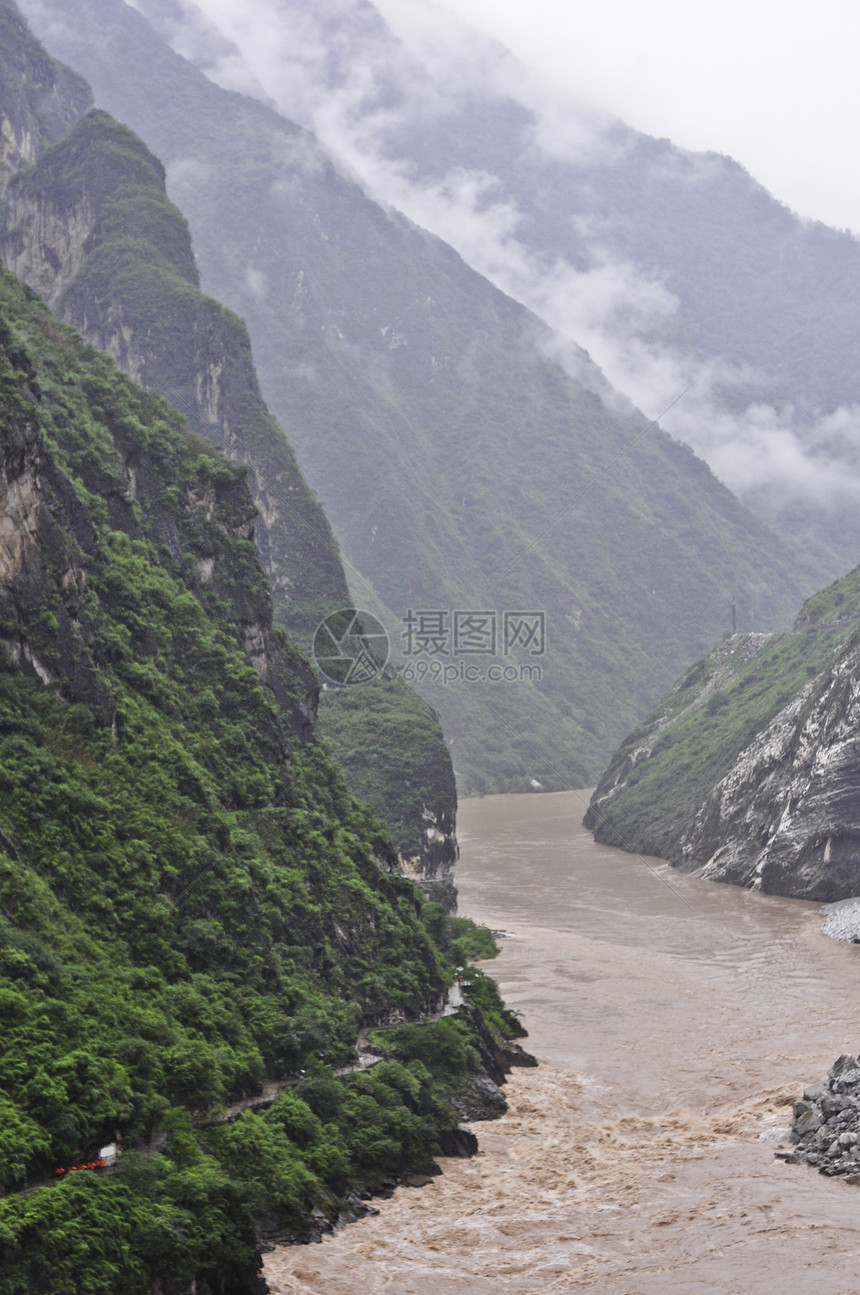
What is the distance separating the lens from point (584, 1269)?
33.5m

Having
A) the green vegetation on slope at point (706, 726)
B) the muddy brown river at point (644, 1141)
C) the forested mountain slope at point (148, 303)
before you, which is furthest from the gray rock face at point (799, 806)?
the forested mountain slope at point (148, 303)

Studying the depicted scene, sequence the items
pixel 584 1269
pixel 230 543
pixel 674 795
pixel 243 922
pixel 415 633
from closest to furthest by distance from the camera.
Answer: pixel 584 1269
pixel 243 922
pixel 230 543
pixel 674 795
pixel 415 633

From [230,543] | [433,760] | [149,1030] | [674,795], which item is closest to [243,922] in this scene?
[149,1030]

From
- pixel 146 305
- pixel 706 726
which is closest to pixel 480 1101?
pixel 146 305

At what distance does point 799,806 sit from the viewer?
98875 mm

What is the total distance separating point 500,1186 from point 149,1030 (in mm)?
11961

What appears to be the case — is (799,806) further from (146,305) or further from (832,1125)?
(146,305)

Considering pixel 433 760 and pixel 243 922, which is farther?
pixel 433 760

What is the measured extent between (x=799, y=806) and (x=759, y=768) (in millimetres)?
10915

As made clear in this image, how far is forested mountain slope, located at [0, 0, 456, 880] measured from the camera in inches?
4897

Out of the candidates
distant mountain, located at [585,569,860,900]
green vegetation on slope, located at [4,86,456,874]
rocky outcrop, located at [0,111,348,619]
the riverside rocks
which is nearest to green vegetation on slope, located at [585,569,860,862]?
distant mountain, located at [585,569,860,900]

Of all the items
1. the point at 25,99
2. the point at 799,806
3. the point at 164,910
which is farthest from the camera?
the point at 25,99

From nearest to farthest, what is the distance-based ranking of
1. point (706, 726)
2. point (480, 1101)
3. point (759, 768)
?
point (480, 1101) < point (759, 768) < point (706, 726)

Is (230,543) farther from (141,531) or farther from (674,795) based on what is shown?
(674,795)
